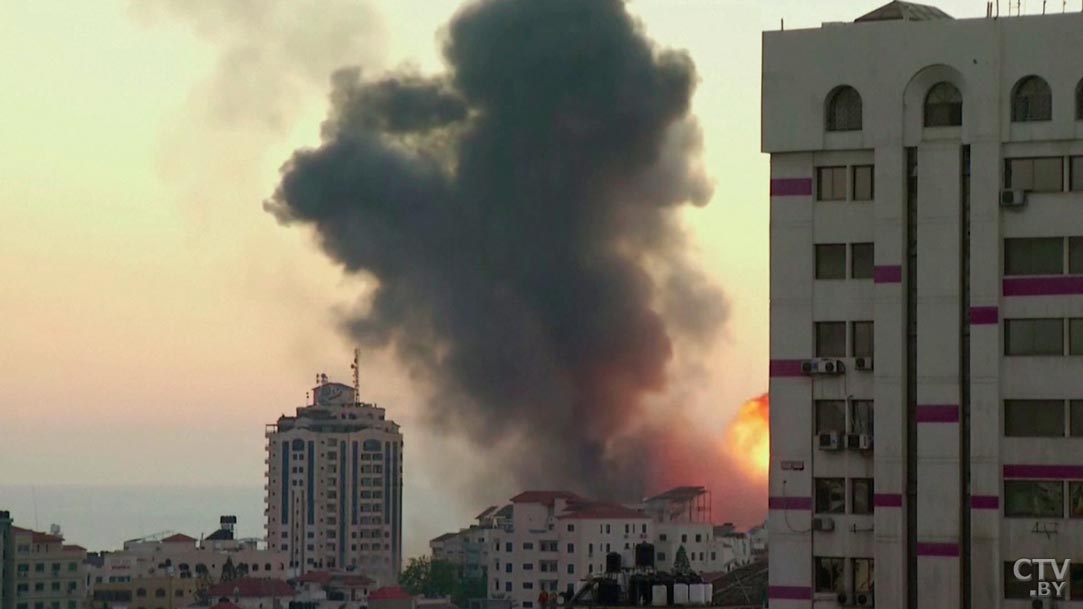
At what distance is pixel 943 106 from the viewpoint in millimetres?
37719

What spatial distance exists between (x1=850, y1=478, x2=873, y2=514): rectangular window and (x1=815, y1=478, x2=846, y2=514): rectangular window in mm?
139

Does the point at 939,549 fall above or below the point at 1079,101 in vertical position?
below

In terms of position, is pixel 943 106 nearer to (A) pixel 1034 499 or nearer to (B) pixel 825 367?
(B) pixel 825 367

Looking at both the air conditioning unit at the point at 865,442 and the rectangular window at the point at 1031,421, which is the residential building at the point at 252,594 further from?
the rectangular window at the point at 1031,421

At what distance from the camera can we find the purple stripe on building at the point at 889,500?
37.2m

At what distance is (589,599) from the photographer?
64.2m

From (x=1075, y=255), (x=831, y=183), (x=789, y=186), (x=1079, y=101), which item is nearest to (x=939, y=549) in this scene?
(x=1075, y=255)

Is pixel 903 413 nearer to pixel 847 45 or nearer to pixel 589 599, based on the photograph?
pixel 847 45

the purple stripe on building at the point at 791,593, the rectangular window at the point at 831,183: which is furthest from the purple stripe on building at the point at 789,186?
the purple stripe on building at the point at 791,593

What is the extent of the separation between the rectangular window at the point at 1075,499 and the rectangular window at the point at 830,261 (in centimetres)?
470

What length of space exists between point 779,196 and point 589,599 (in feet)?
88.7

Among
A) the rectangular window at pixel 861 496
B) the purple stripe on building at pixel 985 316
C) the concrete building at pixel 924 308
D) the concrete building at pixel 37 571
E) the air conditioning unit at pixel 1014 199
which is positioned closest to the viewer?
the concrete building at pixel 924 308

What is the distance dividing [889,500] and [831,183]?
16.3ft

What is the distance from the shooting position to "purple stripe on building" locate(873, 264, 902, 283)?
1480 inches
